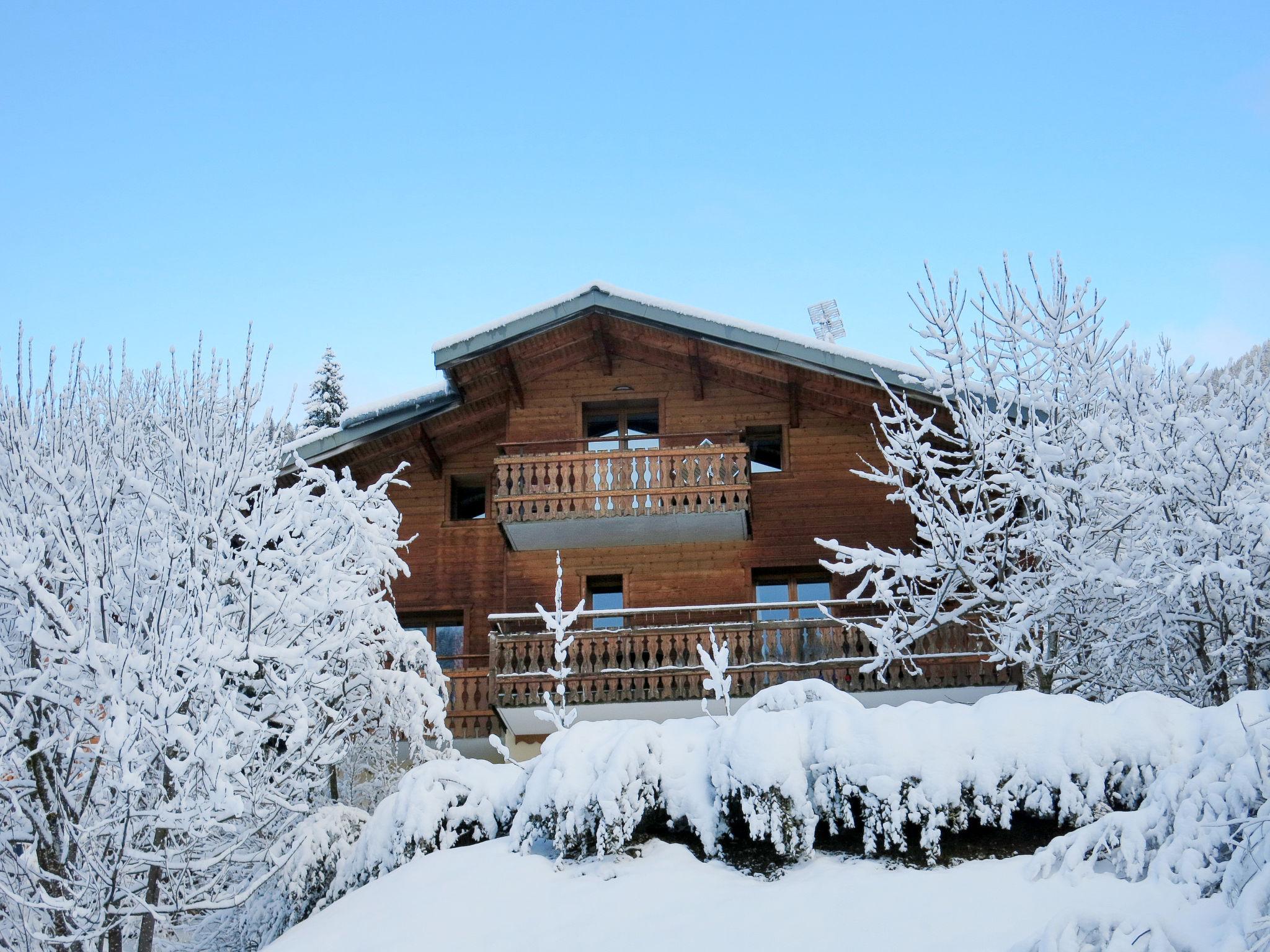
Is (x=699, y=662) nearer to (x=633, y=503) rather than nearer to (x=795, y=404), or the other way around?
(x=633, y=503)

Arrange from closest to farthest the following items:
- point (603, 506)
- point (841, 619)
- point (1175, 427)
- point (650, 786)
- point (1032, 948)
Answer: point (1032, 948), point (650, 786), point (1175, 427), point (841, 619), point (603, 506)

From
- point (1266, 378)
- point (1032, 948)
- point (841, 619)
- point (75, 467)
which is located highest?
point (1266, 378)

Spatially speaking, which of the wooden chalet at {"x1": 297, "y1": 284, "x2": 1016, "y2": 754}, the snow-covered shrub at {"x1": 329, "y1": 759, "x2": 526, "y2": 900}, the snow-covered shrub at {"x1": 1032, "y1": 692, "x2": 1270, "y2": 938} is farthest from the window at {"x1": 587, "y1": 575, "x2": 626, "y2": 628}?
the snow-covered shrub at {"x1": 1032, "y1": 692, "x2": 1270, "y2": 938}

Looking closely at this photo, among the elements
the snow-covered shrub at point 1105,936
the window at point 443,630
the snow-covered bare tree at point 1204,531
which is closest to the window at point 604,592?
the window at point 443,630

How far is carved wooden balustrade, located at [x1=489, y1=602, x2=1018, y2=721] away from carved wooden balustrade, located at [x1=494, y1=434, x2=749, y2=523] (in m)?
1.60

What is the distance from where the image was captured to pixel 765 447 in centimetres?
2008

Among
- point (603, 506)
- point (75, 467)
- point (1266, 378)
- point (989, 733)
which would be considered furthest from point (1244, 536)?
point (75, 467)

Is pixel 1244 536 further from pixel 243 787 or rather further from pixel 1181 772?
pixel 243 787

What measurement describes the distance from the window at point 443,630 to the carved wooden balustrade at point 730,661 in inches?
81.9

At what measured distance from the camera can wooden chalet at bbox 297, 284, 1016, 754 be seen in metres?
17.1

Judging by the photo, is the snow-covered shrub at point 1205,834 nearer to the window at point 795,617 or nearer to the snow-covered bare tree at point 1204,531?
the snow-covered bare tree at point 1204,531

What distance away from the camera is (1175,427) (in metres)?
12.5

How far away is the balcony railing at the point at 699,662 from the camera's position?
16703 mm

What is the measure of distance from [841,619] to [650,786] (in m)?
7.10
